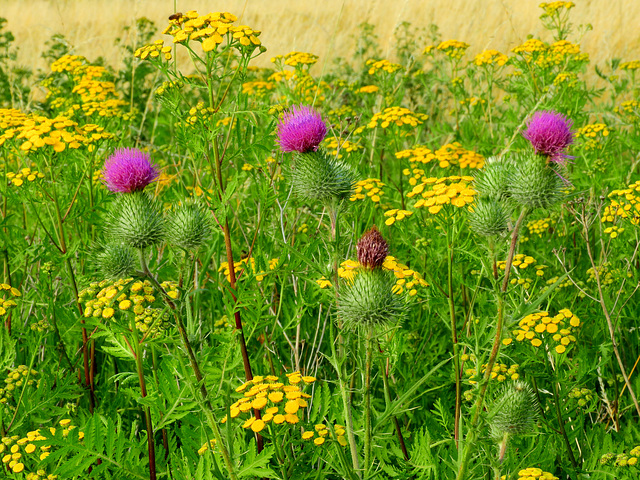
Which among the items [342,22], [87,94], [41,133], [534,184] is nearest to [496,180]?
[534,184]

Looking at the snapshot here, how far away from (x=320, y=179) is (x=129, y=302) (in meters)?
0.89

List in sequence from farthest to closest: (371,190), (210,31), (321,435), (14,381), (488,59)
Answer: (488,59) < (371,190) < (14,381) < (210,31) < (321,435)

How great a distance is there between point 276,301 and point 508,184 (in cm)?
200

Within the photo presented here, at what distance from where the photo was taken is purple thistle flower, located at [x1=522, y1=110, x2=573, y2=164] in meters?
2.38

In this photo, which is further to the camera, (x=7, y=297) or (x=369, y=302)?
(x=7, y=297)

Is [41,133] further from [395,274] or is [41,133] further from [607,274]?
[607,274]

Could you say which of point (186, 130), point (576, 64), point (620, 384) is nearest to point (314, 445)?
point (186, 130)

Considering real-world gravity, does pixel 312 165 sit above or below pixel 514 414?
above

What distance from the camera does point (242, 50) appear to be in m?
3.00

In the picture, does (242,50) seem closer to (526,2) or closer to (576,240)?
(576,240)

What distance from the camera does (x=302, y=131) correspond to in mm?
2695

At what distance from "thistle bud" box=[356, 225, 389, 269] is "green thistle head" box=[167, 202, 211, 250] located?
693 mm

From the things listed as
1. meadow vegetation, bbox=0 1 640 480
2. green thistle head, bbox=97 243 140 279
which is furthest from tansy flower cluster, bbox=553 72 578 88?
green thistle head, bbox=97 243 140 279

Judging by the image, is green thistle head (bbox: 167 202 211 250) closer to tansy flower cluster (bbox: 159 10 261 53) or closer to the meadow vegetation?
the meadow vegetation
